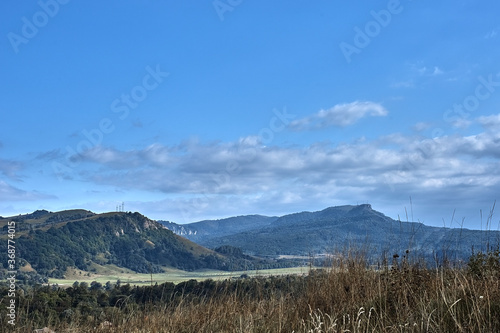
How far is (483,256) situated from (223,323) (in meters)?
4.83

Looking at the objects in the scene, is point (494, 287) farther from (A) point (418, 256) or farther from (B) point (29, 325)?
(B) point (29, 325)

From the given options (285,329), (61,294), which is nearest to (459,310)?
(285,329)

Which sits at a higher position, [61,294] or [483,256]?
[483,256]

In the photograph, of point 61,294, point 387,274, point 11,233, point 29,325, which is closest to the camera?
point 387,274

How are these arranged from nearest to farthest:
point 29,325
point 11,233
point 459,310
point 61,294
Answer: point 459,310
point 29,325
point 11,233
point 61,294

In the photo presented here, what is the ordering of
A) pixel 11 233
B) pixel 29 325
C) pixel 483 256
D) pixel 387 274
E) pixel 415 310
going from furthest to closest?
pixel 11 233
pixel 29 325
pixel 483 256
pixel 387 274
pixel 415 310

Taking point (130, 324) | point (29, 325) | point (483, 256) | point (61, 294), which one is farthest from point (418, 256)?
point (61, 294)

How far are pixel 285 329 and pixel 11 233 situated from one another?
9.50 m

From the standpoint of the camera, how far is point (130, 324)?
7949mm

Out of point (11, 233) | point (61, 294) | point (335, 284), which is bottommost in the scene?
point (61, 294)

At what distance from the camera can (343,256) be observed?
9727 millimetres

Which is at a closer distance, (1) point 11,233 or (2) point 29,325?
(2) point 29,325

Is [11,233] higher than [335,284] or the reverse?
higher

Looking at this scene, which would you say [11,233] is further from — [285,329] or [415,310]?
[415,310]
